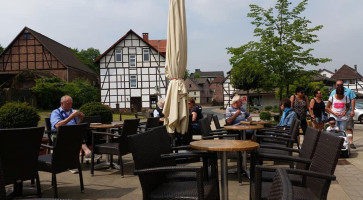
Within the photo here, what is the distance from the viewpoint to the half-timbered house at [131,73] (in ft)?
131

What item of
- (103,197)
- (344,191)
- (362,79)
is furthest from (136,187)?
(362,79)

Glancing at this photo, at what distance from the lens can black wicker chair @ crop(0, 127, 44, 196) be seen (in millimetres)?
3518

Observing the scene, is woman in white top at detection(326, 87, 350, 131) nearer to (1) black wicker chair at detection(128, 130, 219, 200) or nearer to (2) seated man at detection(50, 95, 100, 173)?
(2) seated man at detection(50, 95, 100, 173)

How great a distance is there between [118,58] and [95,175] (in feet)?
116

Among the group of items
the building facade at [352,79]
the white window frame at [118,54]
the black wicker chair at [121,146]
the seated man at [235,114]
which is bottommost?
the black wicker chair at [121,146]

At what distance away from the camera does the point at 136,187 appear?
505cm

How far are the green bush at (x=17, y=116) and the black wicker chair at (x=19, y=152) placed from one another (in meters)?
6.76

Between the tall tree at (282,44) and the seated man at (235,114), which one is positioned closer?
the seated man at (235,114)

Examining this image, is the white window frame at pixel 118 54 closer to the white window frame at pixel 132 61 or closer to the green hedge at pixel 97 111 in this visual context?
the white window frame at pixel 132 61

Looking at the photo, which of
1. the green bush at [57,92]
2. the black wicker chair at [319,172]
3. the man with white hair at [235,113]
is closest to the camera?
the black wicker chair at [319,172]

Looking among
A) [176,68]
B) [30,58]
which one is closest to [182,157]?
[176,68]

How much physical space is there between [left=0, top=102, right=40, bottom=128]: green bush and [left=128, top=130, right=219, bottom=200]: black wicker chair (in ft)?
26.1

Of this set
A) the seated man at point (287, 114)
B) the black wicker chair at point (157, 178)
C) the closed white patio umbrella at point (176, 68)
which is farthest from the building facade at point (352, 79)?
the black wicker chair at point (157, 178)

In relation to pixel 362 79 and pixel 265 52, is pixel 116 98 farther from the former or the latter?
pixel 362 79
